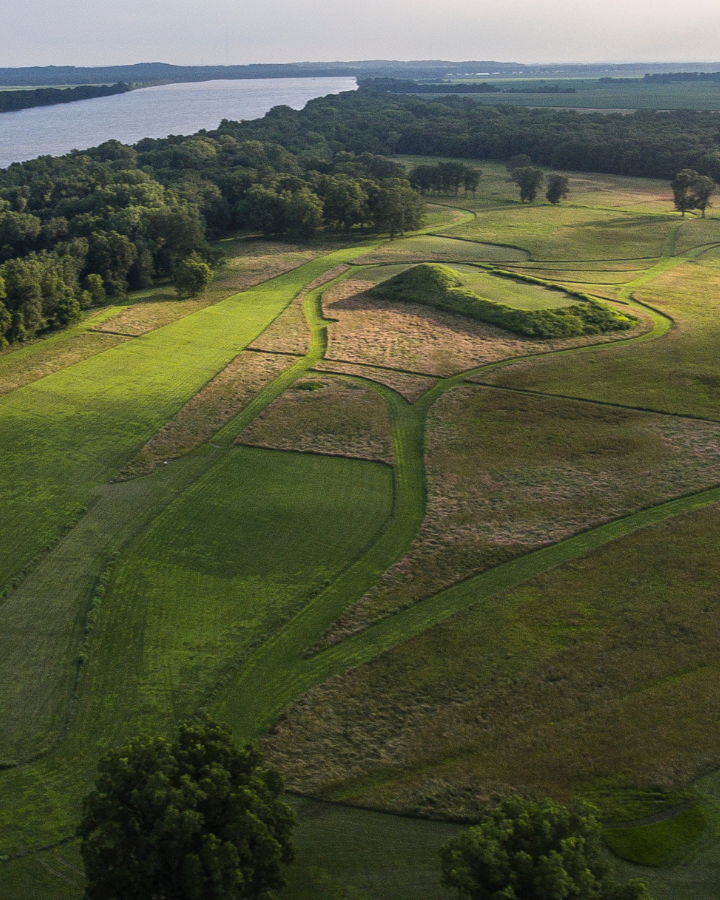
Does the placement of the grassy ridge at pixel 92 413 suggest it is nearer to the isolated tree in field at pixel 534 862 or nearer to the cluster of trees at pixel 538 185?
the isolated tree in field at pixel 534 862

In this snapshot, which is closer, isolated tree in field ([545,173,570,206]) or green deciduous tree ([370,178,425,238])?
green deciduous tree ([370,178,425,238])

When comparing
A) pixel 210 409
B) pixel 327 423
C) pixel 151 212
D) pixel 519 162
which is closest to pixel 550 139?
pixel 519 162

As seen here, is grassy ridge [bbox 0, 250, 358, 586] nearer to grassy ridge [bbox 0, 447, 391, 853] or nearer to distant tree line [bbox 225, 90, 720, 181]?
grassy ridge [bbox 0, 447, 391, 853]

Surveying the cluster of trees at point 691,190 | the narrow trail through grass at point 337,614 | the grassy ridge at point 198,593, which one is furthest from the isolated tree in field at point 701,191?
the grassy ridge at point 198,593

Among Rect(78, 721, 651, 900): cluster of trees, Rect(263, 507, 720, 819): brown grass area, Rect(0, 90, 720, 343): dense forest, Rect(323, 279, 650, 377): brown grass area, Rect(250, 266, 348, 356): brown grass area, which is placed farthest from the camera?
Rect(0, 90, 720, 343): dense forest

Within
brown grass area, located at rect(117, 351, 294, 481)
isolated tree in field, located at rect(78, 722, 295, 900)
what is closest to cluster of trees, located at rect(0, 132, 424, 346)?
brown grass area, located at rect(117, 351, 294, 481)


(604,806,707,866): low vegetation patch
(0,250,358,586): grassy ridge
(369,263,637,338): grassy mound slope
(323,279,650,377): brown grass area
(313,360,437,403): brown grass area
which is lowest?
(604,806,707,866): low vegetation patch

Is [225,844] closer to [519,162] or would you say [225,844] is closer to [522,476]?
[522,476]

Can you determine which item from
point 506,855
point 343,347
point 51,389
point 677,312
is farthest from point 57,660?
point 677,312
